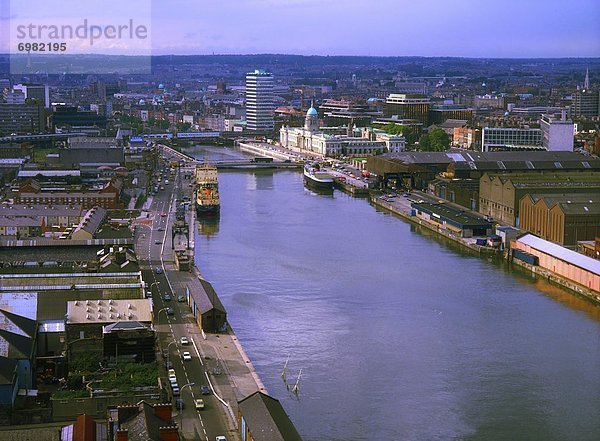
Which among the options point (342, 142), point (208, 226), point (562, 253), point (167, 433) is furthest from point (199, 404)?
point (342, 142)

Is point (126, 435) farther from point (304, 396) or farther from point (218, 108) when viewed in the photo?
point (218, 108)

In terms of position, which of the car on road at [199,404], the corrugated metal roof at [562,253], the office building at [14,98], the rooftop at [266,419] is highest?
the office building at [14,98]

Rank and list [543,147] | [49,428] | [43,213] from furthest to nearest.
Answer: [543,147], [43,213], [49,428]

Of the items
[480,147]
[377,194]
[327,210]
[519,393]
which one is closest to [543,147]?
[480,147]

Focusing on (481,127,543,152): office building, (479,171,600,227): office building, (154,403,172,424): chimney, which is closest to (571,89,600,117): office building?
(481,127,543,152): office building

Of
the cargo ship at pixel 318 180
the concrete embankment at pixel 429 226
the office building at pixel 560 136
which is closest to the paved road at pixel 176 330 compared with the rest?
the concrete embankment at pixel 429 226

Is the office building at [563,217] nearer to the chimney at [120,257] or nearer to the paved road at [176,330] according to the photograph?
the paved road at [176,330]
